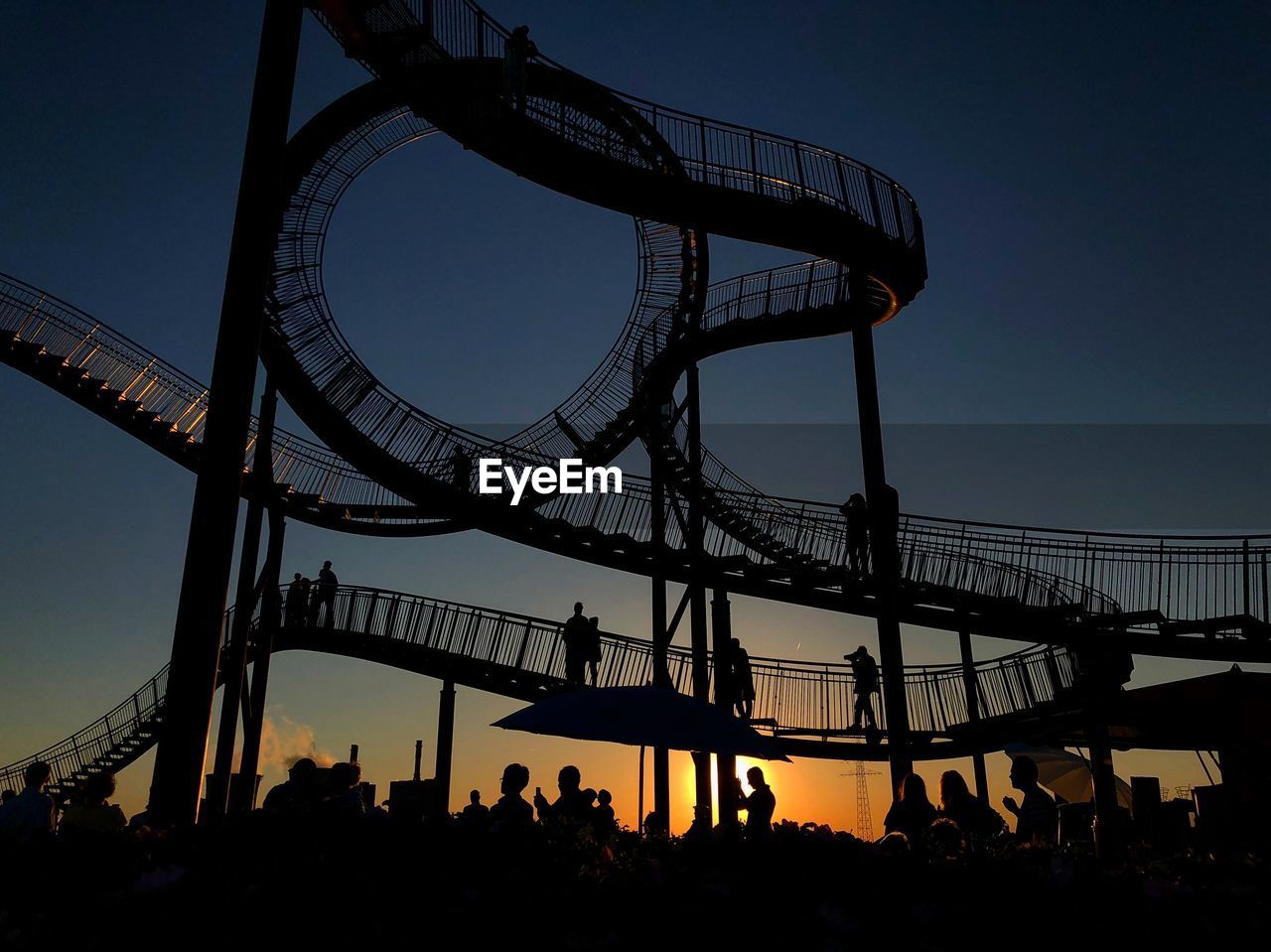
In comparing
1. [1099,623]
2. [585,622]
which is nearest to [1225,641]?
[1099,623]

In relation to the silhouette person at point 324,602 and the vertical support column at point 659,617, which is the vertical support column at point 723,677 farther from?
the silhouette person at point 324,602

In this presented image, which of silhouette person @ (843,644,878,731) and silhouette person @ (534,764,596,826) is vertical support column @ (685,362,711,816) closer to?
silhouette person @ (843,644,878,731)

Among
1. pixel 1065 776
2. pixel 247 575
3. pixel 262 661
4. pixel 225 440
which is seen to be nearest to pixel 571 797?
pixel 225 440

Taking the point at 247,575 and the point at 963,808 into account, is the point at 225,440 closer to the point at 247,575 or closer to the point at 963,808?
the point at 963,808

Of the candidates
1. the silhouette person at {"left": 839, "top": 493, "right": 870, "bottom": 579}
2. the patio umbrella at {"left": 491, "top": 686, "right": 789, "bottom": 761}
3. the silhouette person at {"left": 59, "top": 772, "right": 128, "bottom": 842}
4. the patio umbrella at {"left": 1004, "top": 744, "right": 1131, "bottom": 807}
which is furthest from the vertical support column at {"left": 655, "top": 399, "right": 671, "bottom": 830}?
the silhouette person at {"left": 59, "top": 772, "right": 128, "bottom": 842}

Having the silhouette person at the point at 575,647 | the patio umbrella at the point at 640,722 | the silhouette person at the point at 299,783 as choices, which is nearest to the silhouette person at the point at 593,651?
the silhouette person at the point at 575,647

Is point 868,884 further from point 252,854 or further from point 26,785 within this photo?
point 26,785
